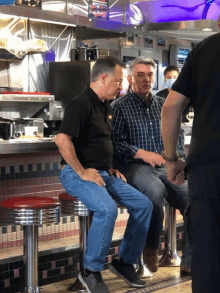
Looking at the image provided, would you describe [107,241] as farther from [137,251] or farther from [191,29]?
[191,29]

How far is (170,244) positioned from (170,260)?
0.13 meters

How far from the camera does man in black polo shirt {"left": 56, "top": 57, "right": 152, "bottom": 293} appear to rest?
3.59 meters

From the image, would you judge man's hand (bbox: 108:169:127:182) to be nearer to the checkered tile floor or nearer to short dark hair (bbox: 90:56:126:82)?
short dark hair (bbox: 90:56:126:82)

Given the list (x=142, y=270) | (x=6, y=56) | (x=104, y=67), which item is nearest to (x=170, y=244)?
(x=142, y=270)

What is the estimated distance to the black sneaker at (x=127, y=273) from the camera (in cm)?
400

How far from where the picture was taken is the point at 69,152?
3.57m

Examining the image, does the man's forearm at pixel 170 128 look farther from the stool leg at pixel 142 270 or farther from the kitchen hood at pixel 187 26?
the kitchen hood at pixel 187 26

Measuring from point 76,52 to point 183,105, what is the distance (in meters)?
6.17

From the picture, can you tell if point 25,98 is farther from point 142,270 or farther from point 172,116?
point 172,116

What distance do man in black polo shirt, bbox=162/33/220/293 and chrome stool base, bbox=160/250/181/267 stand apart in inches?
97.9

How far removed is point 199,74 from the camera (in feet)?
7.46

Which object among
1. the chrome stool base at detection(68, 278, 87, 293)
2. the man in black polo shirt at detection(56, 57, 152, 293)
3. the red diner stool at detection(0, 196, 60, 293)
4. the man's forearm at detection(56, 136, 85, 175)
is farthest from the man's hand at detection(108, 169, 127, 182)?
the chrome stool base at detection(68, 278, 87, 293)

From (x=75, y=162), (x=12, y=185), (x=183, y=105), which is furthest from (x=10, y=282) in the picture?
(x=183, y=105)

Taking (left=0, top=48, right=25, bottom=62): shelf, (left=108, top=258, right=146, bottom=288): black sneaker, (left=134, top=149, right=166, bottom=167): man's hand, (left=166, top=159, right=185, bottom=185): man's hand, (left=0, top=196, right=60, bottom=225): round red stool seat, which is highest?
(left=0, top=48, right=25, bottom=62): shelf
